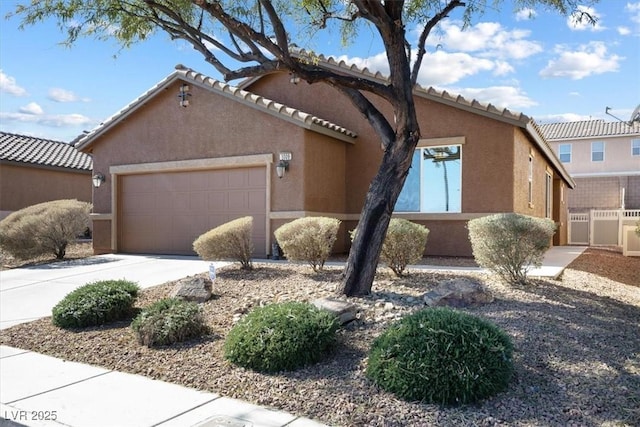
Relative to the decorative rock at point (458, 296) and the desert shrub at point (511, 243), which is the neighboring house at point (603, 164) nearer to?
the desert shrub at point (511, 243)

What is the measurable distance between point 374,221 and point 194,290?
2.97 m

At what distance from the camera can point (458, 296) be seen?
702cm

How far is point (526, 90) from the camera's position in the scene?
14.1 m

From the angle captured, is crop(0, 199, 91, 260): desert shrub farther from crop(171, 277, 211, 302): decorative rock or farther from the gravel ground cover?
crop(171, 277, 211, 302): decorative rock

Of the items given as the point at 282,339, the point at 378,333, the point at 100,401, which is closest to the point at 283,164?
the point at 378,333

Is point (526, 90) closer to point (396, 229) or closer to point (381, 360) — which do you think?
point (396, 229)

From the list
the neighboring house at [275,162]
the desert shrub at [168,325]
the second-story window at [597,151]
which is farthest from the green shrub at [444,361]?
the second-story window at [597,151]

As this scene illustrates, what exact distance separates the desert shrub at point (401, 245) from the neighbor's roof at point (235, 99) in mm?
4945

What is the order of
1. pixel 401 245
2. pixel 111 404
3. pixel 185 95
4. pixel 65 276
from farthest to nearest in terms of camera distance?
pixel 185 95
pixel 65 276
pixel 401 245
pixel 111 404

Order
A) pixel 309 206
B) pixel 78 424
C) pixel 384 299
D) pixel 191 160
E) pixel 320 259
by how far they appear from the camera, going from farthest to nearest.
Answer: pixel 191 160
pixel 309 206
pixel 320 259
pixel 384 299
pixel 78 424

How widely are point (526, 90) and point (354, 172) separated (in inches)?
200

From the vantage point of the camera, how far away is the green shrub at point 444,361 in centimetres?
429

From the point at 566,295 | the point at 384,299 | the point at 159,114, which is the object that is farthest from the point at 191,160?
the point at 566,295

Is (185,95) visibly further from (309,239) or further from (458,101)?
(309,239)
